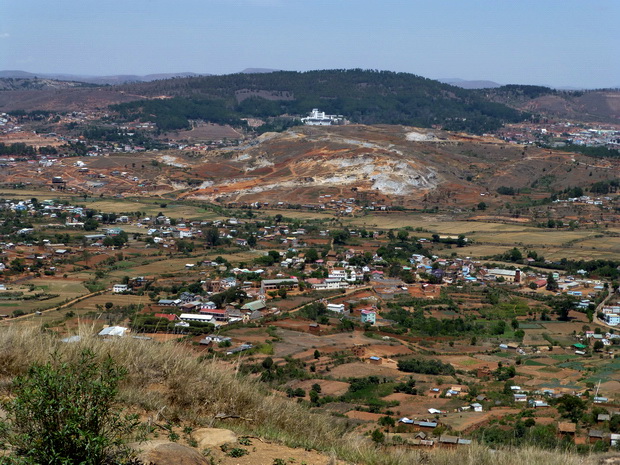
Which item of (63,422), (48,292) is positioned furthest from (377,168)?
(63,422)

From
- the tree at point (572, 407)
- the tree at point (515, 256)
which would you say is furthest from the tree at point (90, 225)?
the tree at point (572, 407)

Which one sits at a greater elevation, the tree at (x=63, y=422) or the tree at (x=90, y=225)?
the tree at (x=63, y=422)

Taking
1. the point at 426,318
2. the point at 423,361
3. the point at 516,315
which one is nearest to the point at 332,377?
the point at 423,361

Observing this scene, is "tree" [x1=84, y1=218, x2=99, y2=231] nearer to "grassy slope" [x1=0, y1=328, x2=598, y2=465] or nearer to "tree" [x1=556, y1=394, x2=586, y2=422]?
"tree" [x1=556, y1=394, x2=586, y2=422]

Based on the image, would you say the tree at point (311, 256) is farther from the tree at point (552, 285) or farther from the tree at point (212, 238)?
the tree at point (552, 285)

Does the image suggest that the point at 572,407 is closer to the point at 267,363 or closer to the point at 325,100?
the point at 267,363

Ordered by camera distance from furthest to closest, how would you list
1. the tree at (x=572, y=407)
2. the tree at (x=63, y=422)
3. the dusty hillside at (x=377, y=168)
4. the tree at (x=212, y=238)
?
the dusty hillside at (x=377, y=168) → the tree at (x=212, y=238) → the tree at (x=572, y=407) → the tree at (x=63, y=422)

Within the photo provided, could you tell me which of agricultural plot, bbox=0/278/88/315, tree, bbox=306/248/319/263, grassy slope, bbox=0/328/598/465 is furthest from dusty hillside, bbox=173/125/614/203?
grassy slope, bbox=0/328/598/465
